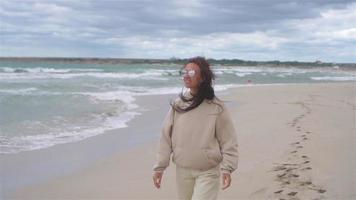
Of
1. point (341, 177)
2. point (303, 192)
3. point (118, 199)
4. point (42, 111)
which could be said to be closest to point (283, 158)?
point (341, 177)

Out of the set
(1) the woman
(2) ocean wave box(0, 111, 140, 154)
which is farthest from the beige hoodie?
(2) ocean wave box(0, 111, 140, 154)

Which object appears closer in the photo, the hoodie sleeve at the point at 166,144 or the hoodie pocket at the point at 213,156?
the hoodie pocket at the point at 213,156

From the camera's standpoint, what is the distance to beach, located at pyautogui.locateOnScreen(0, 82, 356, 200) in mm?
6574

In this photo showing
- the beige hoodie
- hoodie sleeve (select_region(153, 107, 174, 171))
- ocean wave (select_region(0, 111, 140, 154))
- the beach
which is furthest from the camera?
ocean wave (select_region(0, 111, 140, 154))

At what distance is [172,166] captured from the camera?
803 cm

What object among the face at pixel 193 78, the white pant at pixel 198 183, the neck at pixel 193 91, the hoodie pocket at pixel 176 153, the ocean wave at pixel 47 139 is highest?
the face at pixel 193 78

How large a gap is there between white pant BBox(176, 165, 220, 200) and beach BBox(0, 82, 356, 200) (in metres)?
2.21

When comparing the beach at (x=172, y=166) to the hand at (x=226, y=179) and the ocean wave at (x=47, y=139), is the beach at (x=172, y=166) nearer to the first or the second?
the ocean wave at (x=47, y=139)

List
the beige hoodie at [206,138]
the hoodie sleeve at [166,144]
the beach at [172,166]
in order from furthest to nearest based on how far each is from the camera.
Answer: the beach at [172,166]
the hoodie sleeve at [166,144]
the beige hoodie at [206,138]

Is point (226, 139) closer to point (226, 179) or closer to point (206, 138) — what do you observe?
point (206, 138)

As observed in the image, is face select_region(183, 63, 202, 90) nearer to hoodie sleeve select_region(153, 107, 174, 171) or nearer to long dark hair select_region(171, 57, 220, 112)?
long dark hair select_region(171, 57, 220, 112)

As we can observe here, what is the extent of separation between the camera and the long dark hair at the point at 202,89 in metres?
4.00

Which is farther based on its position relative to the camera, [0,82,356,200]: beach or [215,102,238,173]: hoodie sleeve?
[0,82,356,200]: beach

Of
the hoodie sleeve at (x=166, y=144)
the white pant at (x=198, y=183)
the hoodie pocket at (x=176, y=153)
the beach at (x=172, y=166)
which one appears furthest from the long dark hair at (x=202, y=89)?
the beach at (x=172, y=166)
